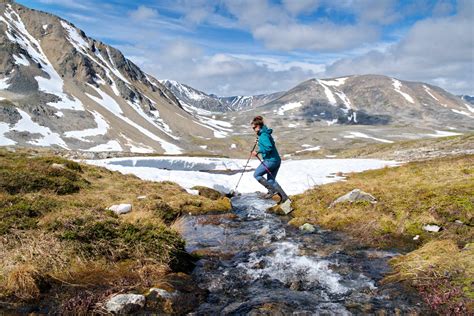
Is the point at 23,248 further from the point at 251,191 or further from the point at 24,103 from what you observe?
the point at 24,103

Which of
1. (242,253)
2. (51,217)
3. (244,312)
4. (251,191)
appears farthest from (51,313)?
(251,191)

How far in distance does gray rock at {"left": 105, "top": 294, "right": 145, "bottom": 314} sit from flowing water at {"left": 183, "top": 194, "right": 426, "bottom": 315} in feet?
3.92

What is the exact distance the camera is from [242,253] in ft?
38.3

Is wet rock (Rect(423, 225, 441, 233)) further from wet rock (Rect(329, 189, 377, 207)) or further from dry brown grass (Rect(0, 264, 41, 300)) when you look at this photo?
dry brown grass (Rect(0, 264, 41, 300))

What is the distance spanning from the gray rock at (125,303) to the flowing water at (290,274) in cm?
119

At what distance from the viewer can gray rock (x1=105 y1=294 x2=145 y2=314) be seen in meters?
7.06

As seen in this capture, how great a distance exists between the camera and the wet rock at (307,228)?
47.0 feet

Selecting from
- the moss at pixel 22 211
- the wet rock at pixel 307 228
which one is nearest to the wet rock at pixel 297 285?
the wet rock at pixel 307 228

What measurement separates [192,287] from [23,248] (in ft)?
13.3

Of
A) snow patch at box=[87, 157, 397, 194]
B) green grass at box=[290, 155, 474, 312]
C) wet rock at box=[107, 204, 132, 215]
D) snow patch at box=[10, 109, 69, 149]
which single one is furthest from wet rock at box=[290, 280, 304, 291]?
snow patch at box=[10, 109, 69, 149]

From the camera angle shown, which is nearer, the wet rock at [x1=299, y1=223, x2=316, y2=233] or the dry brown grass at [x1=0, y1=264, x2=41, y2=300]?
the dry brown grass at [x1=0, y1=264, x2=41, y2=300]

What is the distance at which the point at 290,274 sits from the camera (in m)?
9.73

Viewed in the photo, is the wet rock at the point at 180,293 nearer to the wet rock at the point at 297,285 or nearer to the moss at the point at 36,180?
the wet rock at the point at 297,285

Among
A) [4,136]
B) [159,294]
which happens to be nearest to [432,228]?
[159,294]
